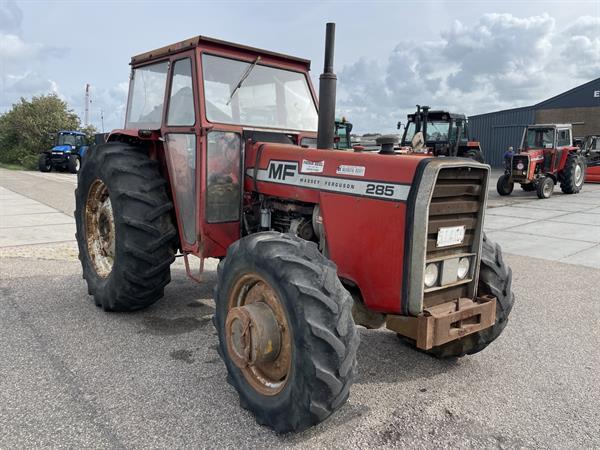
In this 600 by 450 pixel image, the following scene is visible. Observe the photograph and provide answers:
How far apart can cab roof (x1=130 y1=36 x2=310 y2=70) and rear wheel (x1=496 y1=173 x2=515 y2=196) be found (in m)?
12.9

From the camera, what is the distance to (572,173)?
16.3 meters

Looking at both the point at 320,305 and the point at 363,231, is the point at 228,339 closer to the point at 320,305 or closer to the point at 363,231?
the point at 320,305

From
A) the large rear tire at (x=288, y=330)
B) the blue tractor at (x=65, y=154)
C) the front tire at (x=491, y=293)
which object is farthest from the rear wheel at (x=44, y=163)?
the front tire at (x=491, y=293)

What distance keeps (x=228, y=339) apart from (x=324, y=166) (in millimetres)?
1257

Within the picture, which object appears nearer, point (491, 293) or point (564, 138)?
point (491, 293)

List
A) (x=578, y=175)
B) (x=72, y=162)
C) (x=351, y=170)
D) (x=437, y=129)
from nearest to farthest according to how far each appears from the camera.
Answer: (x=351, y=170) < (x=578, y=175) < (x=437, y=129) < (x=72, y=162)

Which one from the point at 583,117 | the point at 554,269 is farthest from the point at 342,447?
the point at 583,117

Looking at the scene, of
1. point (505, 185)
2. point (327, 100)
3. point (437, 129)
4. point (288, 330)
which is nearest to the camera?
point (288, 330)

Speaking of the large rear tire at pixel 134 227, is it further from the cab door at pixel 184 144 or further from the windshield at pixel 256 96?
the windshield at pixel 256 96

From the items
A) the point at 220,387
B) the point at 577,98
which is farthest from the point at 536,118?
the point at 220,387

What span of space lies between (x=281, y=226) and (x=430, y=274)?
1.31 m

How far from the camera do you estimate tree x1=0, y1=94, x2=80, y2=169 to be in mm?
33594

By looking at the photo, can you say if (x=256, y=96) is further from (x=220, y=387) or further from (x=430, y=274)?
(x=220, y=387)

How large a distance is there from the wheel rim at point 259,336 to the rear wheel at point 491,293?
133 centimetres
